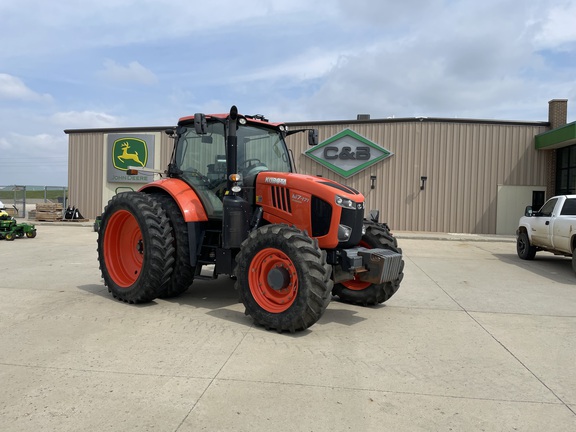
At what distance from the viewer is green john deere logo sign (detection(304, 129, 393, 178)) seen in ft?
66.8

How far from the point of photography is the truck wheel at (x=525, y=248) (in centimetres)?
1207

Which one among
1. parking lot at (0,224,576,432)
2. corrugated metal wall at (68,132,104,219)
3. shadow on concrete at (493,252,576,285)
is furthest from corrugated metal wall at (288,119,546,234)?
corrugated metal wall at (68,132,104,219)

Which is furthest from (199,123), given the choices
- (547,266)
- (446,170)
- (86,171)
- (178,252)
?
(86,171)

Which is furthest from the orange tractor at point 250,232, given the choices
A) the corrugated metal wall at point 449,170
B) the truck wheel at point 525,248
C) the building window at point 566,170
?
the building window at point 566,170

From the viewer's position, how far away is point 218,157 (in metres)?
6.05

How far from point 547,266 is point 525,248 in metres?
1.29

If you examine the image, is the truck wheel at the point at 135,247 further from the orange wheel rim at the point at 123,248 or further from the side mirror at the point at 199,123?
the side mirror at the point at 199,123

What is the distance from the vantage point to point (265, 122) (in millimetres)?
6285

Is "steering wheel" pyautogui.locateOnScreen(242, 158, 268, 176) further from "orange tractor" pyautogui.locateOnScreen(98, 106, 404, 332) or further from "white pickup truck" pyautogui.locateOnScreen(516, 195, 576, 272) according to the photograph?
"white pickup truck" pyautogui.locateOnScreen(516, 195, 576, 272)

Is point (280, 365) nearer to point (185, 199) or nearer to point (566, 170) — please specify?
point (185, 199)

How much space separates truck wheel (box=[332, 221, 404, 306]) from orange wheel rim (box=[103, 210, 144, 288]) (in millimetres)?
2913

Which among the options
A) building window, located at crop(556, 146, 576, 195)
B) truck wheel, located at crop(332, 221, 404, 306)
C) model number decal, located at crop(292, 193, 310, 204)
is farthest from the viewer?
building window, located at crop(556, 146, 576, 195)

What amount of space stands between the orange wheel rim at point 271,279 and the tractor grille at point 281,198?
683 mm

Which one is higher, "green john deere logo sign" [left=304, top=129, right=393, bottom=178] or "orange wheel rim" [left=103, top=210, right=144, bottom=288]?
"green john deere logo sign" [left=304, top=129, right=393, bottom=178]
